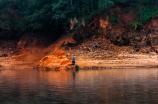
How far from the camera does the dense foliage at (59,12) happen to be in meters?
42.3

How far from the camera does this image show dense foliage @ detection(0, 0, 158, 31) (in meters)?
42.3

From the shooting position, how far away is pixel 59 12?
43.3 meters

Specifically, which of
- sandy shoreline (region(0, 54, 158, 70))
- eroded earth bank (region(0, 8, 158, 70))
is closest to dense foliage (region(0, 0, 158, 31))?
eroded earth bank (region(0, 8, 158, 70))

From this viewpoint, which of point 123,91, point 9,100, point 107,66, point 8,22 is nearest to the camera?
point 9,100

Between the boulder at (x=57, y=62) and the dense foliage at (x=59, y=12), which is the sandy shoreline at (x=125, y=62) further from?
the dense foliage at (x=59, y=12)

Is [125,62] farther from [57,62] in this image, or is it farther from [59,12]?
[59,12]

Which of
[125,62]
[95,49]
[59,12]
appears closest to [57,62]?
[95,49]

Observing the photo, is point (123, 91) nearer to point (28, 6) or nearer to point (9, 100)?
point (9, 100)

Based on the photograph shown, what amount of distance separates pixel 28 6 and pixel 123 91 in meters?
35.9

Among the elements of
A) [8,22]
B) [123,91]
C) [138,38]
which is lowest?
[123,91]

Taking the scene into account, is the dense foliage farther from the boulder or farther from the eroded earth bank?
the boulder

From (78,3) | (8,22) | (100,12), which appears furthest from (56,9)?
(8,22)

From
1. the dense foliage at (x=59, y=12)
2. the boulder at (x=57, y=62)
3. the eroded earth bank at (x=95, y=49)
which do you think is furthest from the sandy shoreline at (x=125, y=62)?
the dense foliage at (x=59, y=12)

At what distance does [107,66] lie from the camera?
123 ft
